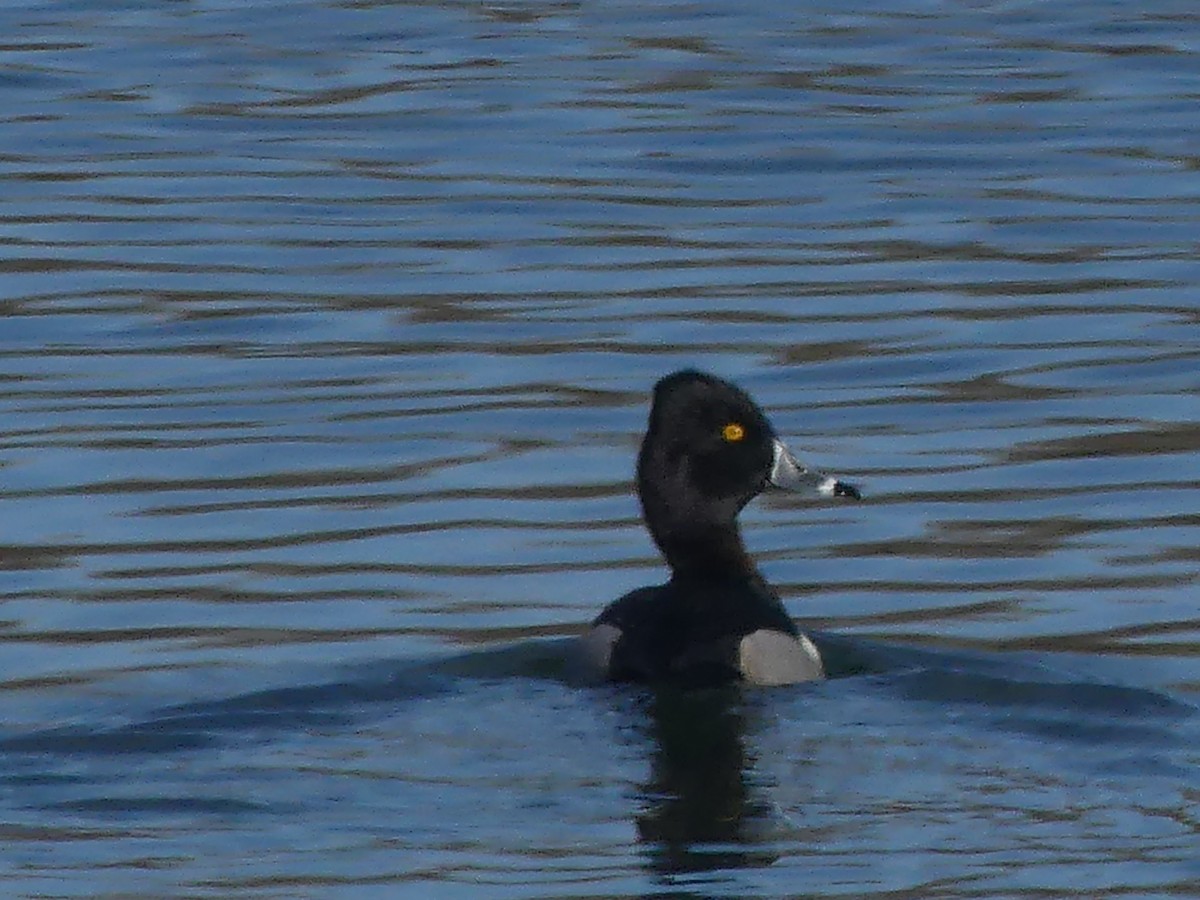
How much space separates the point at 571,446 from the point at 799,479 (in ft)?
8.44

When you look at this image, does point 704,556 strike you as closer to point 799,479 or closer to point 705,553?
point 705,553

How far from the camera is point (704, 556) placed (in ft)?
37.9

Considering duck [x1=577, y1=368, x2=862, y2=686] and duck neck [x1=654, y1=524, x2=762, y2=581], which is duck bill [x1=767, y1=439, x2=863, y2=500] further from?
duck neck [x1=654, y1=524, x2=762, y2=581]

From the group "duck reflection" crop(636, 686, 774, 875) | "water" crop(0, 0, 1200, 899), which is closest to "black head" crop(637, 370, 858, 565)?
"water" crop(0, 0, 1200, 899)

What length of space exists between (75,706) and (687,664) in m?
1.86

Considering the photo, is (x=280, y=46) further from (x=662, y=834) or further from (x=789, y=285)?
(x=662, y=834)

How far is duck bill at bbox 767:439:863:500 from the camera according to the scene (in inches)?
465

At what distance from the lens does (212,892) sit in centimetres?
874

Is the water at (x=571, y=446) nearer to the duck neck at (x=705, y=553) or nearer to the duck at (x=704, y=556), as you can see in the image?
the duck at (x=704, y=556)

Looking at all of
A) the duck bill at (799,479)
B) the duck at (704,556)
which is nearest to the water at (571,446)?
the duck at (704,556)

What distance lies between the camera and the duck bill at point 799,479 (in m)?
11.8

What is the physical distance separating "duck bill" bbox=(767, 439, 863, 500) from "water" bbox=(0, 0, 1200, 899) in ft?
1.56

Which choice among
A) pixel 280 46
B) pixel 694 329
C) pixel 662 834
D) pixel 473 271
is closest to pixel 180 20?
pixel 280 46

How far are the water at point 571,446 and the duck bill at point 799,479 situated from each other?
47 centimetres
